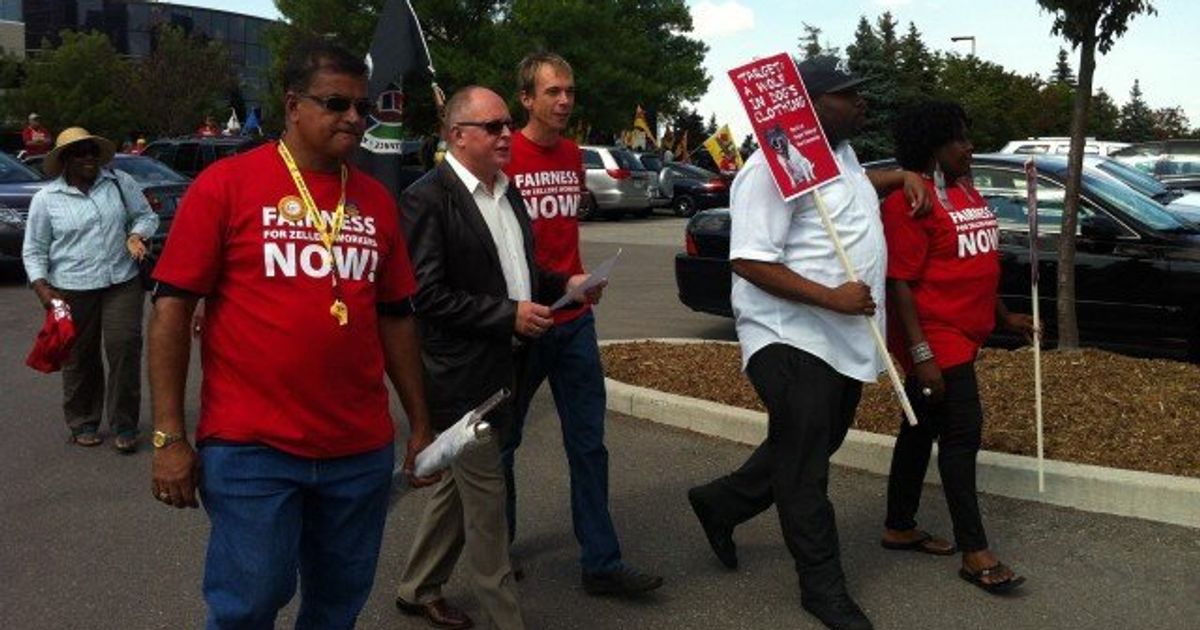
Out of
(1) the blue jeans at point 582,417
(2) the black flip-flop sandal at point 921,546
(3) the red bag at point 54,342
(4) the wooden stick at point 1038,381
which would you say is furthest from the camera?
(3) the red bag at point 54,342

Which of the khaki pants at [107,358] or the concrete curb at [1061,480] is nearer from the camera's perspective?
the concrete curb at [1061,480]

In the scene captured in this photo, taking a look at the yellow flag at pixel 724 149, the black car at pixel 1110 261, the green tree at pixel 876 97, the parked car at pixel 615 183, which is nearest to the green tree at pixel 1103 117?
the green tree at pixel 876 97

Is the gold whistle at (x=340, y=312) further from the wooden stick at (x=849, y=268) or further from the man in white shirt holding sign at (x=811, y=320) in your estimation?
the wooden stick at (x=849, y=268)

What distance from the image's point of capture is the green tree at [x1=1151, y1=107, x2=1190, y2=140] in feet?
227

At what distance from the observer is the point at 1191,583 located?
466 cm

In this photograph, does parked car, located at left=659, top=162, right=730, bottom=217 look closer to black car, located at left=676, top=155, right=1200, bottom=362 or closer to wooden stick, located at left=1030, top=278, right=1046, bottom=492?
black car, located at left=676, top=155, right=1200, bottom=362

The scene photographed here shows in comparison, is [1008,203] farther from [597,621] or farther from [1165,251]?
[597,621]

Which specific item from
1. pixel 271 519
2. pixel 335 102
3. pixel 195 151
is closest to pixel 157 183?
pixel 195 151

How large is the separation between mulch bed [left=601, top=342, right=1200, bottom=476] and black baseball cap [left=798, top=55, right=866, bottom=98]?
95.9 inches

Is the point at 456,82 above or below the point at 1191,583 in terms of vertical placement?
above

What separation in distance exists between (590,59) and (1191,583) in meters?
33.5

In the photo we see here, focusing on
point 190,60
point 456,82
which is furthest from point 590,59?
point 190,60

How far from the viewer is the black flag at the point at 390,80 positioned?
23.3 ft

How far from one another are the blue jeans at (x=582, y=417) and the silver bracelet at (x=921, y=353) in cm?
112
